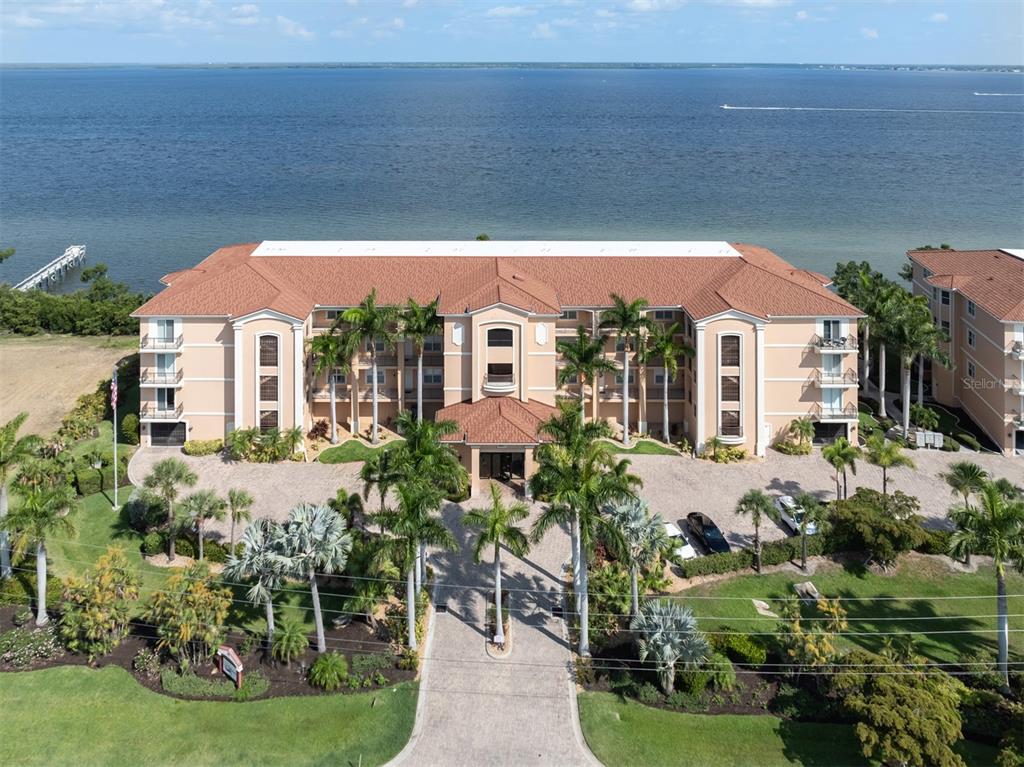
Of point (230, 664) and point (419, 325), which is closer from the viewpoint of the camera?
point (230, 664)

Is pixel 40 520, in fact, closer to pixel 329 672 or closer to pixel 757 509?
pixel 329 672

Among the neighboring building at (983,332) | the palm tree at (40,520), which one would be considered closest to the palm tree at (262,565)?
the palm tree at (40,520)

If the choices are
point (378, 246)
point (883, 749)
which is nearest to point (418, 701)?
point (883, 749)

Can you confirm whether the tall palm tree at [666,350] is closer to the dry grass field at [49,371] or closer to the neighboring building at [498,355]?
the neighboring building at [498,355]

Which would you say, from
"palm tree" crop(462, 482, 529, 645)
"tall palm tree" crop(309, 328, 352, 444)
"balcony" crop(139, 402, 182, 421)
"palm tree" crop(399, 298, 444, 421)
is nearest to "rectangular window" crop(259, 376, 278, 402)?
"tall palm tree" crop(309, 328, 352, 444)

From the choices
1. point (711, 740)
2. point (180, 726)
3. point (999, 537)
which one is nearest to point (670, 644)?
point (711, 740)

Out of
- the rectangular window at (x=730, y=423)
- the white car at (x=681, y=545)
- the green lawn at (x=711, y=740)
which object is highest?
the rectangular window at (x=730, y=423)
